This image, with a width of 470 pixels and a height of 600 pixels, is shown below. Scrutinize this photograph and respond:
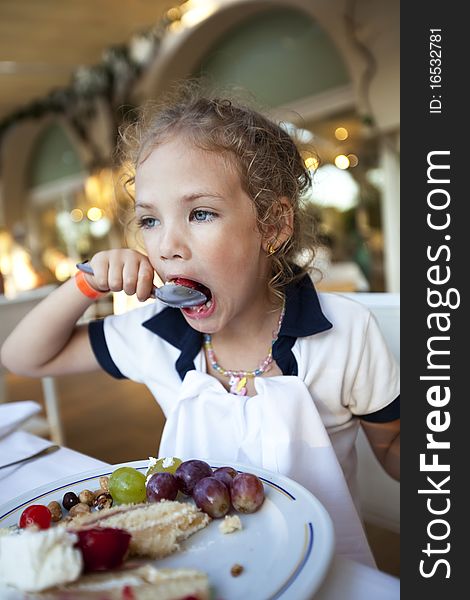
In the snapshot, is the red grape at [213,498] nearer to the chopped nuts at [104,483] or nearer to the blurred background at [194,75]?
the chopped nuts at [104,483]

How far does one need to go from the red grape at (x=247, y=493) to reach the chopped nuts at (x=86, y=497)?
0.15m

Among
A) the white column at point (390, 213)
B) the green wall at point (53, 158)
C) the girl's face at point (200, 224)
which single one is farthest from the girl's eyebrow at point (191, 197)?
the green wall at point (53, 158)

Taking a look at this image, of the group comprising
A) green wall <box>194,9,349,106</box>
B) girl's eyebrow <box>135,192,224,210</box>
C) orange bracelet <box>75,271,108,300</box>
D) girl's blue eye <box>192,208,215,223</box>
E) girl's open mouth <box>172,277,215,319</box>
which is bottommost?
girl's open mouth <box>172,277,215,319</box>

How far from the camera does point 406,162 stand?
46 centimetres

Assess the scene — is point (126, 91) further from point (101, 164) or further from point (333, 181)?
point (333, 181)

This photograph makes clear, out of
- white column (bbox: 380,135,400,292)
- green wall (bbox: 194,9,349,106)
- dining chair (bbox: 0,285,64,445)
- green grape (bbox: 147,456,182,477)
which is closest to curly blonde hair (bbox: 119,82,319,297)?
green grape (bbox: 147,456,182,477)

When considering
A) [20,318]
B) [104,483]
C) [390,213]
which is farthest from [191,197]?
Answer: [390,213]

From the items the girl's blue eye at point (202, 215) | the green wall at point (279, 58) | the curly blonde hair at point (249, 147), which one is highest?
the green wall at point (279, 58)

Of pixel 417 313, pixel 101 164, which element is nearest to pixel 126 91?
pixel 101 164

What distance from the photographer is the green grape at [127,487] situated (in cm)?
52

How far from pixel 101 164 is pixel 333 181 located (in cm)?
290

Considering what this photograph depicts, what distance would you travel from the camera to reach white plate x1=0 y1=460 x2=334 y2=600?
379 mm

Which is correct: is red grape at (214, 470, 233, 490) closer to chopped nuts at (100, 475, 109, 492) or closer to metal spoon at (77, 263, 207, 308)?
chopped nuts at (100, 475, 109, 492)

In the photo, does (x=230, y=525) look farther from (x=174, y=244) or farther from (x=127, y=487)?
(x=174, y=244)
